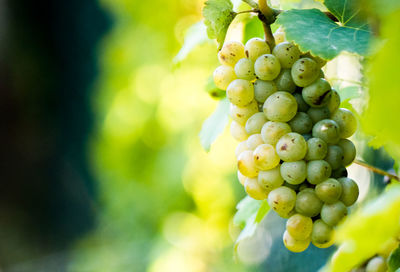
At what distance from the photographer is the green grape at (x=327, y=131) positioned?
1.13 feet

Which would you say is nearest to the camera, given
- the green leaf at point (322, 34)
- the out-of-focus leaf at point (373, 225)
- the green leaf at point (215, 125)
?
the out-of-focus leaf at point (373, 225)

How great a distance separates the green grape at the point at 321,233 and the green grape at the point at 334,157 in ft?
0.15

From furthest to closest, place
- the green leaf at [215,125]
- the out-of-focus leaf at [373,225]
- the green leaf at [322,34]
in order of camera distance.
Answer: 1. the green leaf at [215,125]
2. the green leaf at [322,34]
3. the out-of-focus leaf at [373,225]

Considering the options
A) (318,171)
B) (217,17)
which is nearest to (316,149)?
(318,171)

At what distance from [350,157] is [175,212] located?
1.21 m

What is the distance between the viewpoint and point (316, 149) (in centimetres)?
34

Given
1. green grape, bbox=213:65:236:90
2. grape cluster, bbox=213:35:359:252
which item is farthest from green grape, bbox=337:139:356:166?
green grape, bbox=213:65:236:90

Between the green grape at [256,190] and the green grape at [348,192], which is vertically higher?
the green grape at [256,190]

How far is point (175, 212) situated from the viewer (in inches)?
60.1

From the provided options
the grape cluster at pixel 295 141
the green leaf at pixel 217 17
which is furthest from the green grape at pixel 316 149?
the green leaf at pixel 217 17

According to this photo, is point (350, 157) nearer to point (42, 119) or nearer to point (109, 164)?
point (109, 164)

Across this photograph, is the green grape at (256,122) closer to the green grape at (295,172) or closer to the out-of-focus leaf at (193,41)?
the green grape at (295,172)

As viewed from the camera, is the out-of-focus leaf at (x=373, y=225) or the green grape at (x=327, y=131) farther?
the green grape at (x=327, y=131)

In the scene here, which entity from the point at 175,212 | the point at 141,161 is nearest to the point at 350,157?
the point at 175,212
